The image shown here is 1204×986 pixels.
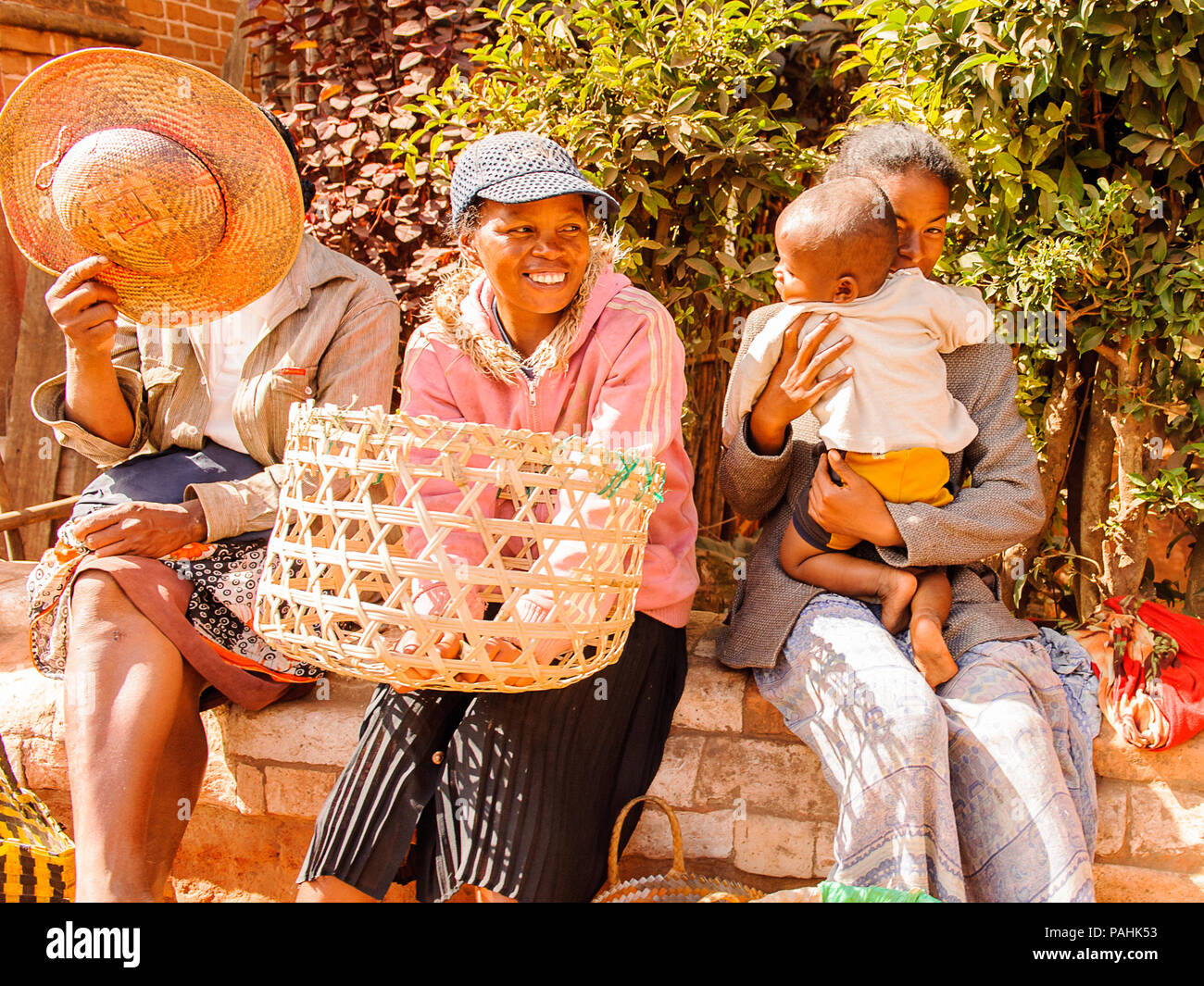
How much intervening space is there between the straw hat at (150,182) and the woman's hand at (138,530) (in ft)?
1.58

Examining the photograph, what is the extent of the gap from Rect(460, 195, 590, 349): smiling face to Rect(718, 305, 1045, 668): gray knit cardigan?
1.64ft

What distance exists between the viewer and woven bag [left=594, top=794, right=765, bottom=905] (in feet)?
6.94

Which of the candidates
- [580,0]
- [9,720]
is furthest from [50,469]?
[580,0]

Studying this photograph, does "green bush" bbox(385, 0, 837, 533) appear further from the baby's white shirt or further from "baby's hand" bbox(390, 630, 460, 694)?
"baby's hand" bbox(390, 630, 460, 694)

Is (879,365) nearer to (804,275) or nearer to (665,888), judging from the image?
(804,275)

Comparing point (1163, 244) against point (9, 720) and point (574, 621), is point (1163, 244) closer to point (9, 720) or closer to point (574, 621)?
point (574, 621)

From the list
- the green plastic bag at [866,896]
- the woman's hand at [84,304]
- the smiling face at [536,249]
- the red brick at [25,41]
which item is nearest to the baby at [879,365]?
the smiling face at [536,249]

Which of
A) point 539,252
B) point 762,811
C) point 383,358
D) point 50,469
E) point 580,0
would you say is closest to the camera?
point 539,252

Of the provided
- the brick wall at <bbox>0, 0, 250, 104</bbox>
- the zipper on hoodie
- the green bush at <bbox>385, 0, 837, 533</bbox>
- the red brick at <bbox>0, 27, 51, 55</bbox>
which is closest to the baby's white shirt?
the zipper on hoodie

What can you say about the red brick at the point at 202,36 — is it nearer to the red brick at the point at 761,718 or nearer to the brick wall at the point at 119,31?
the brick wall at the point at 119,31

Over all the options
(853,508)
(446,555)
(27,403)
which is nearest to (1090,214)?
(853,508)

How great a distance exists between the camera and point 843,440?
94.5 inches
